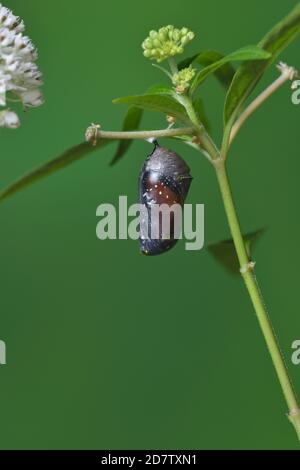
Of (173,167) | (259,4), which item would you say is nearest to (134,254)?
(259,4)

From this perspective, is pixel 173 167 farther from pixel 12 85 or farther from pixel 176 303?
pixel 176 303

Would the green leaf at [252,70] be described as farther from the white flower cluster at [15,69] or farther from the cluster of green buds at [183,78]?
the white flower cluster at [15,69]

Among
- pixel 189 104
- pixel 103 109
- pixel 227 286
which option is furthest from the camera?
pixel 103 109

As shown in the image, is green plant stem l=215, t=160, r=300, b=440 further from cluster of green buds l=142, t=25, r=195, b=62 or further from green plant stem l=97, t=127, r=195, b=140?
cluster of green buds l=142, t=25, r=195, b=62

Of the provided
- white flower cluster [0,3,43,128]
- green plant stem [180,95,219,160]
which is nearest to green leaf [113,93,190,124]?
green plant stem [180,95,219,160]

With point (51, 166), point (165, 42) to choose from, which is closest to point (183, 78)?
point (165, 42)
